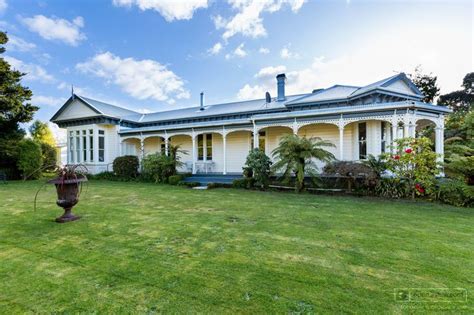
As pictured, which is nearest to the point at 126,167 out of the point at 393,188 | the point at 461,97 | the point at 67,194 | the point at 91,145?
the point at 91,145

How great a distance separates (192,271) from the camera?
3096mm

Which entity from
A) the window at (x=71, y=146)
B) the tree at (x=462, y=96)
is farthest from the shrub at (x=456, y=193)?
the tree at (x=462, y=96)

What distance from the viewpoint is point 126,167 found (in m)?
16.1

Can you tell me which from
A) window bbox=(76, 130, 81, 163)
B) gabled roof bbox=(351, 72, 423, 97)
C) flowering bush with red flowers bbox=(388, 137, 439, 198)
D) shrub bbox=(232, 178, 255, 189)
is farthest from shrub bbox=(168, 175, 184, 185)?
gabled roof bbox=(351, 72, 423, 97)

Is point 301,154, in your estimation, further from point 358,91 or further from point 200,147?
point 200,147

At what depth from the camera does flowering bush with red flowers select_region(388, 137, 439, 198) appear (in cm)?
826

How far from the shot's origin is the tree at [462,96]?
29.3 metres

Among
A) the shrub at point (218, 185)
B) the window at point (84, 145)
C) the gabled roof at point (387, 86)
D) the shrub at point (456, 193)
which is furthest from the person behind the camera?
the window at point (84, 145)

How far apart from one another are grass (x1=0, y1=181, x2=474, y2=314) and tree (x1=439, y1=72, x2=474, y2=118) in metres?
33.0

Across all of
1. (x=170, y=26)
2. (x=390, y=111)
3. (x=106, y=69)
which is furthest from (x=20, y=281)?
(x=106, y=69)

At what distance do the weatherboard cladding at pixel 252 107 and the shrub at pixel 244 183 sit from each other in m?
3.97

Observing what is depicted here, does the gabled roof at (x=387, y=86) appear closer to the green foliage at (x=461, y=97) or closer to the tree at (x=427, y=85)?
the tree at (x=427, y=85)

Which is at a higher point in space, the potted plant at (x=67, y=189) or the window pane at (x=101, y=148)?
the window pane at (x=101, y=148)

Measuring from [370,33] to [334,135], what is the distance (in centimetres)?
503
